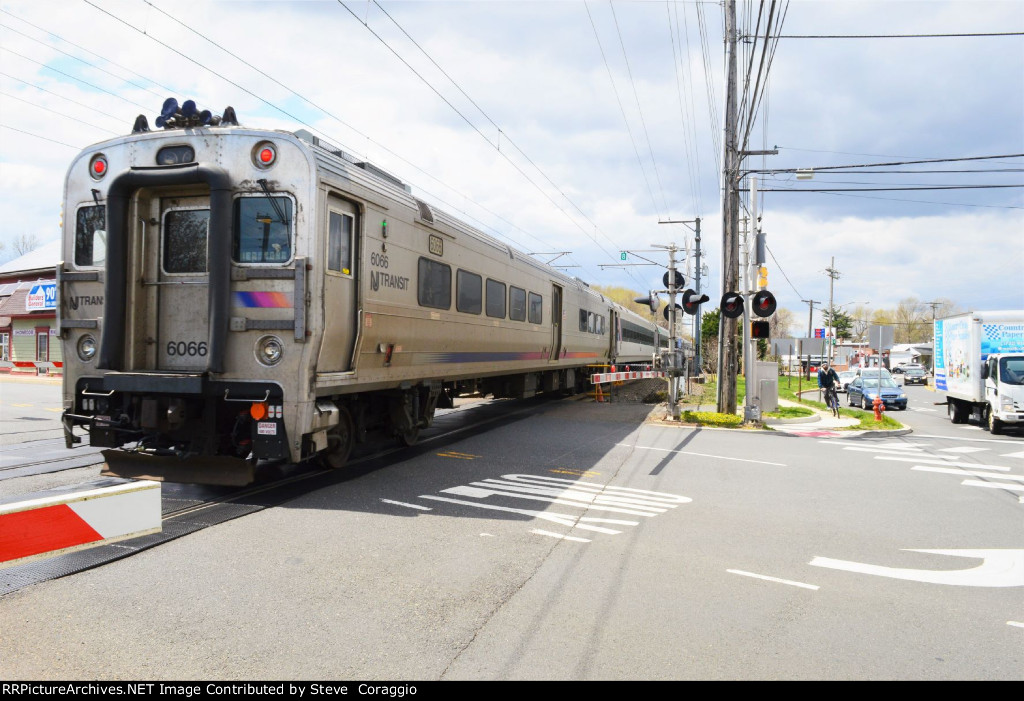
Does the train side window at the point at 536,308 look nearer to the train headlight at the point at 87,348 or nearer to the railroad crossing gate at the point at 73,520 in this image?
the train headlight at the point at 87,348

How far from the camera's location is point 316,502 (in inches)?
295

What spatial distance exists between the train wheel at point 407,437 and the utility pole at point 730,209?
32.6 feet

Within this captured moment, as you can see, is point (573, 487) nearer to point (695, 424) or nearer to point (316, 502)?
point (316, 502)

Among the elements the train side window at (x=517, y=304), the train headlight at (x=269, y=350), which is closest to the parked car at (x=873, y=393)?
the train side window at (x=517, y=304)

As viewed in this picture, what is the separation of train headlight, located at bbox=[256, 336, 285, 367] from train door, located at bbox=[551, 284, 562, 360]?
11.3 m

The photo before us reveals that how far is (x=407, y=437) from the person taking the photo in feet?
34.9

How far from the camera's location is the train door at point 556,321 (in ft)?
59.2

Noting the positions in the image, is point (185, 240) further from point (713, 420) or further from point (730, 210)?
point (730, 210)

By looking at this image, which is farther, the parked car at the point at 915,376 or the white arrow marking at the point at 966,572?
the parked car at the point at 915,376

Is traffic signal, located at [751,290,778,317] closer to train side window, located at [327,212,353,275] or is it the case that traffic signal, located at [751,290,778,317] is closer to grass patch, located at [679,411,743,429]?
grass patch, located at [679,411,743,429]

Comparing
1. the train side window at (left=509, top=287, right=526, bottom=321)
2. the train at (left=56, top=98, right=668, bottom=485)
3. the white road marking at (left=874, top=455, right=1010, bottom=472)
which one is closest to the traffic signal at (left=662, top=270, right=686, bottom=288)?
the train side window at (left=509, top=287, right=526, bottom=321)

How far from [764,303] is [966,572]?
11.3m

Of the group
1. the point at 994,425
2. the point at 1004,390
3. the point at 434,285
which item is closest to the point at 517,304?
the point at 434,285
